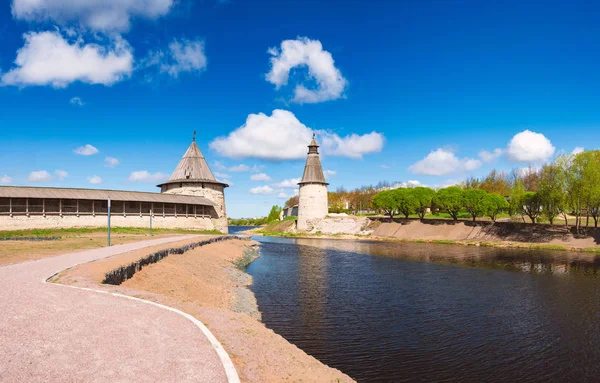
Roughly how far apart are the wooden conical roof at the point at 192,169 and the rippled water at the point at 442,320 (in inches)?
1005

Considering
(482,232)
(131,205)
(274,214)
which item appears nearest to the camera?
(131,205)

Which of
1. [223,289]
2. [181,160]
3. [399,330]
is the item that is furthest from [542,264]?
[181,160]

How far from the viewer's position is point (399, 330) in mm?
12055

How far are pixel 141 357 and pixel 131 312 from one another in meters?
2.54

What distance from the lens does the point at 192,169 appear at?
46.7 metres

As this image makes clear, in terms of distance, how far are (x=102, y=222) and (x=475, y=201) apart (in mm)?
48821

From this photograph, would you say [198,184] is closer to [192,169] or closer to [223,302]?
[192,169]

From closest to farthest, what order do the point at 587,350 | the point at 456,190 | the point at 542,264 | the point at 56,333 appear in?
the point at 56,333
the point at 587,350
the point at 542,264
the point at 456,190

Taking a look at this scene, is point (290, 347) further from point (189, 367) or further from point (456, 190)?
point (456, 190)

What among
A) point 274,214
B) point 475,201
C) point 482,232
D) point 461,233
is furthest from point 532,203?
point 274,214

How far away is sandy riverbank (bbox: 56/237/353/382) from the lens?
655cm

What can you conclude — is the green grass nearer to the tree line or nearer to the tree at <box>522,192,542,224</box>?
the tree line

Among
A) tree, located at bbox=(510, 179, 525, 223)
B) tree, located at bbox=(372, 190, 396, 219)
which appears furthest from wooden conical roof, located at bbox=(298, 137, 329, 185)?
tree, located at bbox=(510, 179, 525, 223)

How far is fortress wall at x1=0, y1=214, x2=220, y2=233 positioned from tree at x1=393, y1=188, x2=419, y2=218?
103 feet
